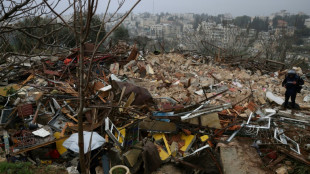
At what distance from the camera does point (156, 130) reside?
5.16 m

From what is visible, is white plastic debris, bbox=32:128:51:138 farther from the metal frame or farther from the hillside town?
the metal frame

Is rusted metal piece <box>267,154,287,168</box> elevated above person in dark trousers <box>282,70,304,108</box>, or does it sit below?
below

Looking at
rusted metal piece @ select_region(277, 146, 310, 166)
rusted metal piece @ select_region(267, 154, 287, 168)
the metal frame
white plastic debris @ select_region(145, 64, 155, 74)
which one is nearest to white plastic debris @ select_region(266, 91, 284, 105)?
rusted metal piece @ select_region(277, 146, 310, 166)

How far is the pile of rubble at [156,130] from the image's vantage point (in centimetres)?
430

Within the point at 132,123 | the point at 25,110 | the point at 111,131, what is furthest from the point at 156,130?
the point at 25,110

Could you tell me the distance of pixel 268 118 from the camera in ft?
17.6

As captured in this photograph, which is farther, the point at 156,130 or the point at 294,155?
A: the point at 156,130

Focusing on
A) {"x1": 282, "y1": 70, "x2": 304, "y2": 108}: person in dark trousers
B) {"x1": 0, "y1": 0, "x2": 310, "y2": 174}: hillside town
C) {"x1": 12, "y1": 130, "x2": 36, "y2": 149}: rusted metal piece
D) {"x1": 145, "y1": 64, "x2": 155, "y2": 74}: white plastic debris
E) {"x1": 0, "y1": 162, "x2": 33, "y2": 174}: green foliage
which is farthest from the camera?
{"x1": 145, "y1": 64, "x2": 155, "y2": 74}: white plastic debris

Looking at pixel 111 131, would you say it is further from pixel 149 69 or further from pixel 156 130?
pixel 149 69

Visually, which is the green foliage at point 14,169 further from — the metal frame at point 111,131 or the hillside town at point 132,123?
the metal frame at point 111,131

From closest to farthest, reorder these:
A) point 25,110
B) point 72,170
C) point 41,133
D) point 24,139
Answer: point 72,170, point 24,139, point 41,133, point 25,110

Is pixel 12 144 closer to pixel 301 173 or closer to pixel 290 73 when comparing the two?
pixel 301 173

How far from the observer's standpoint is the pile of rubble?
4297 mm

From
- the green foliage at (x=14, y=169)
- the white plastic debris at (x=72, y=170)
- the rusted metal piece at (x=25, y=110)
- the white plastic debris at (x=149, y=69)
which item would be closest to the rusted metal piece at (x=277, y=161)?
the white plastic debris at (x=72, y=170)
